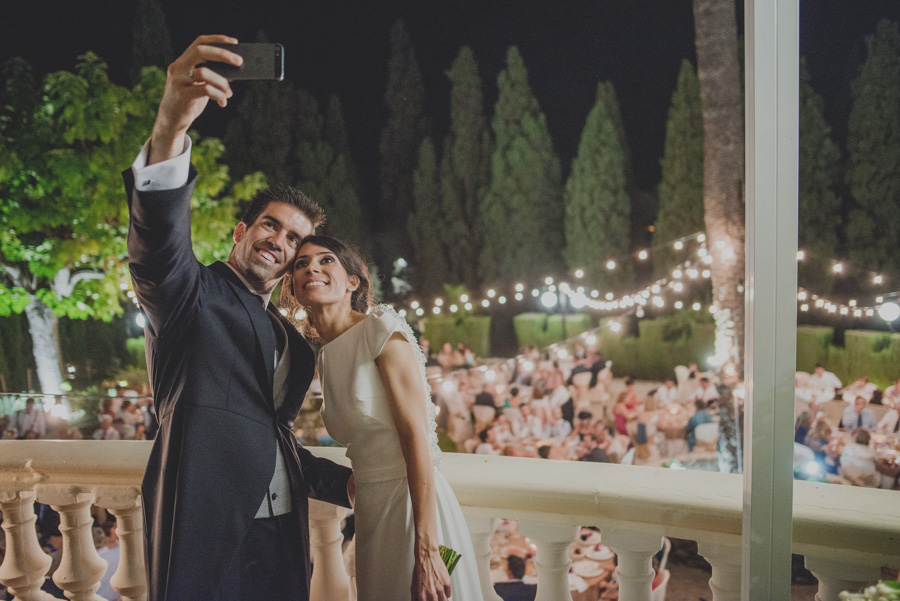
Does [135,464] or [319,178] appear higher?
[319,178]

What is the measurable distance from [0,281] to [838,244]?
13.0 metres

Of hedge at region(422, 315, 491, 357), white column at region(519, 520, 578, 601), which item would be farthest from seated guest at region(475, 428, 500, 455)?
hedge at region(422, 315, 491, 357)

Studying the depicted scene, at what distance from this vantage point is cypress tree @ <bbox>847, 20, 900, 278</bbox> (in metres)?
8.88

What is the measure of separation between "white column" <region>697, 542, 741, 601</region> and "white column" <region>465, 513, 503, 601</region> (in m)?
0.57

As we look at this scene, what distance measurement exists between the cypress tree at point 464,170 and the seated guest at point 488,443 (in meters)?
9.67

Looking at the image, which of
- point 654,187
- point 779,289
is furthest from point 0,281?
point 654,187

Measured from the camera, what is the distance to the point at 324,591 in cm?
184

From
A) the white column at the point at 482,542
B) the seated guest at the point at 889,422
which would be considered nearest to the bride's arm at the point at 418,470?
the white column at the point at 482,542

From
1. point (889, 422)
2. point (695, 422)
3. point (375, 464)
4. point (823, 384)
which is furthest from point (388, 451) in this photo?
point (823, 384)

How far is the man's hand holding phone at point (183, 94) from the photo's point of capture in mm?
1218

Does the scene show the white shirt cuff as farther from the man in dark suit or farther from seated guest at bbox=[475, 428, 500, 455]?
seated guest at bbox=[475, 428, 500, 455]

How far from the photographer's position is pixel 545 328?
14.6 m

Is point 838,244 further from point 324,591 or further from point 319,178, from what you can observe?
point 324,591

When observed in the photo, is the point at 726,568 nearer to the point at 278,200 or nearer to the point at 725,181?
the point at 278,200
